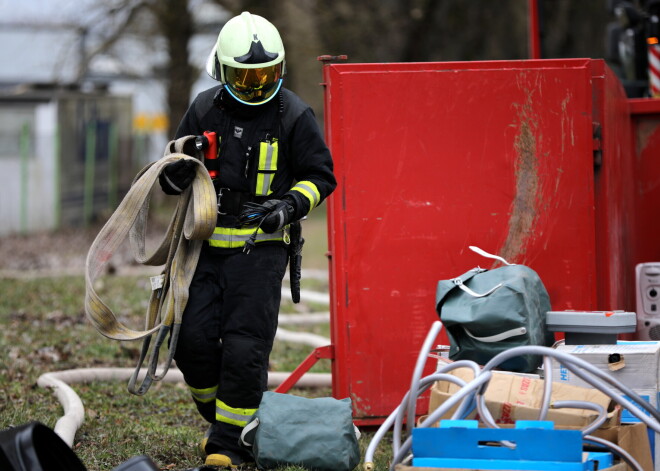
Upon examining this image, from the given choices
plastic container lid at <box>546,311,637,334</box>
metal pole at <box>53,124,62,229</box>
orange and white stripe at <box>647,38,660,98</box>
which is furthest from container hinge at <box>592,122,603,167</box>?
metal pole at <box>53,124,62,229</box>

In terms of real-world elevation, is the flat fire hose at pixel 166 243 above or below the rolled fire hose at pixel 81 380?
above

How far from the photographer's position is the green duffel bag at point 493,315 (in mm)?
3939

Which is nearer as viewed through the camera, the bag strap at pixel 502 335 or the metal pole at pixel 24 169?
the bag strap at pixel 502 335

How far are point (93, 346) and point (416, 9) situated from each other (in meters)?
17.5

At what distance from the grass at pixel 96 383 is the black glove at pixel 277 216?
3.23 ft

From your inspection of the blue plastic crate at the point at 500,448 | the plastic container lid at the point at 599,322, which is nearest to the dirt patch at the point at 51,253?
the plastic container lid at the point at 599,322

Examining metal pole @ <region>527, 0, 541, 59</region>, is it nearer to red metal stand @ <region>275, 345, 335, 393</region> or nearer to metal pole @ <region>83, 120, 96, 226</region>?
red metal stand @ <region>275, 345, 335, 393</region>

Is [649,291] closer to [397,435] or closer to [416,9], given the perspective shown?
[397,435]

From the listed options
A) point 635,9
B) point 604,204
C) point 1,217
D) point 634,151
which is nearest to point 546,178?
point 604,204

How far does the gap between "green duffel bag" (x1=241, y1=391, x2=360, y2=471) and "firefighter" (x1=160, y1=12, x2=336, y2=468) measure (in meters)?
0.22

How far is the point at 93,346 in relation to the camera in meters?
7.31

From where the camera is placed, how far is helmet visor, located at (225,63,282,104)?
4.34 metres

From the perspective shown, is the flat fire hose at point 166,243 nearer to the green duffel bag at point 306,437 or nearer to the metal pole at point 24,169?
the green duffel bag at point 306,437

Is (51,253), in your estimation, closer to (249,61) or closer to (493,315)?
(249,61)
